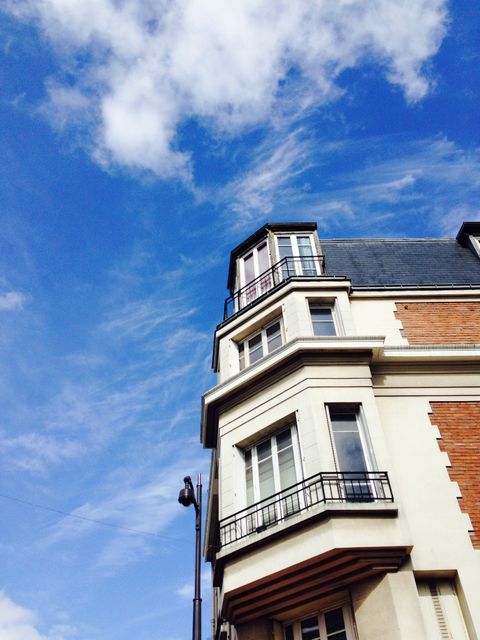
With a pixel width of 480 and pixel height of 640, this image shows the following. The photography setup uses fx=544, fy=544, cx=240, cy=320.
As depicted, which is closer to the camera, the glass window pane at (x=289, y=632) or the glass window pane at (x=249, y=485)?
the glass window pane at (x=289, y=632)

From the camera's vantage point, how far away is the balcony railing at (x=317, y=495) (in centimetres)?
955

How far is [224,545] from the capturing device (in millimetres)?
10477

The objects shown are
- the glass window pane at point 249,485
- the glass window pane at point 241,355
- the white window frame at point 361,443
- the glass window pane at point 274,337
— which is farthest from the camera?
the glass window pane at point 241,355

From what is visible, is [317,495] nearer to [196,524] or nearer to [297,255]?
[196,524]

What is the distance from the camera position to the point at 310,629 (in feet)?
30.8

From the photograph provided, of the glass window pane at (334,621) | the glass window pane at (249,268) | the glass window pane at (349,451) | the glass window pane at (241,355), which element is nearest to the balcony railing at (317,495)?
the glass window pane at (349,451)

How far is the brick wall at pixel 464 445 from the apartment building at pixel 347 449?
0.03 metres

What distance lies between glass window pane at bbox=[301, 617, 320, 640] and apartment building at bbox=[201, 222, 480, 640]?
0.02 metres

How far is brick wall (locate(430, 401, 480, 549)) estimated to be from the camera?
9789 millimetres

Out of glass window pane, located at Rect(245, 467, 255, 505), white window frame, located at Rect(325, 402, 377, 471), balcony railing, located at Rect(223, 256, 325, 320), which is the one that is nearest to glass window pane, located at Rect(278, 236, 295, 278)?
balcony railing, located at Rect(223, 256, 325, 320)

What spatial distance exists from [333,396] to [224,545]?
360 centimetres

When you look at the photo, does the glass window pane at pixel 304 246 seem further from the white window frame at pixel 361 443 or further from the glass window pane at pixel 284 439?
the glass window pane at pixel 284 439

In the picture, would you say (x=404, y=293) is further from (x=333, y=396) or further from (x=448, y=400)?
(x=333, y=396)

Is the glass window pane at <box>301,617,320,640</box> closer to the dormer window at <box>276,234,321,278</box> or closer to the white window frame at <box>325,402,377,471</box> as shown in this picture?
the white window frame at <box>325,402,377,471</box>
